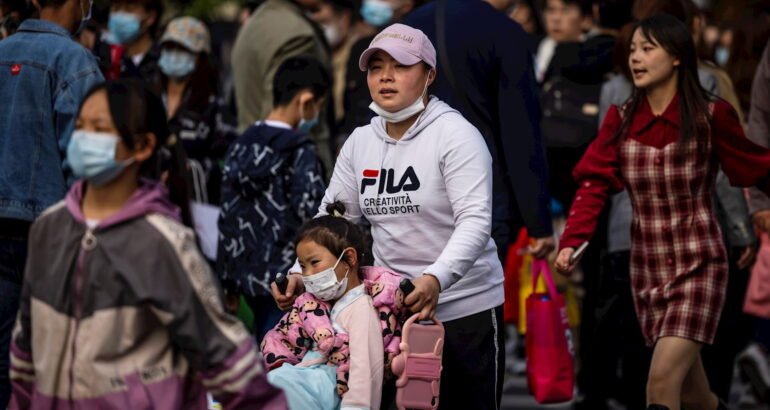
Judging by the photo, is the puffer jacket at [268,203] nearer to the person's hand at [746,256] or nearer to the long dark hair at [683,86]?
the long dark hair at [683,86]

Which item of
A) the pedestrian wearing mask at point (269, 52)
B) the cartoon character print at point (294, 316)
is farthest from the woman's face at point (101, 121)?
the pedestrian wearing mask at point (269, 52)

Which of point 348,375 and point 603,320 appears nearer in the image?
point 348,375

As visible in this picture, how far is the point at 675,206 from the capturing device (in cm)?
686

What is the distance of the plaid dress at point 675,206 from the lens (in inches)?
268

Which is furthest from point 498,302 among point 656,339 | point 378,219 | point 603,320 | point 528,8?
point 528,8

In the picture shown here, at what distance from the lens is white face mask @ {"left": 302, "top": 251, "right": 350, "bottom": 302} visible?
216 inches

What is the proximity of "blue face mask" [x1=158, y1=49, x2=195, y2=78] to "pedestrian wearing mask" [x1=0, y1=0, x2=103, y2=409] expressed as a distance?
13.7 feet

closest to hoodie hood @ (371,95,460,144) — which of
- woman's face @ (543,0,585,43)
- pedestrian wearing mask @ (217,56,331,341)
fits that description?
pedestrian wearing mask @ (217,56,331,341)

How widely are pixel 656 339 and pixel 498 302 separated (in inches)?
50.7

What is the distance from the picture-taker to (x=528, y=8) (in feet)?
42.9

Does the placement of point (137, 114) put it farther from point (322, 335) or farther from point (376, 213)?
point (376, 213)

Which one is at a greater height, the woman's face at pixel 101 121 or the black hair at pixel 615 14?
the woman's face at pixel 101 121

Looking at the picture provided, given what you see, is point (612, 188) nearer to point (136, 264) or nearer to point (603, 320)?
point (603, 320)

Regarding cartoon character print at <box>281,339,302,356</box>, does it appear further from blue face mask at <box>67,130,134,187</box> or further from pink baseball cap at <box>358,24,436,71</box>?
blue face mask at <box>67,130,134,187</box>
